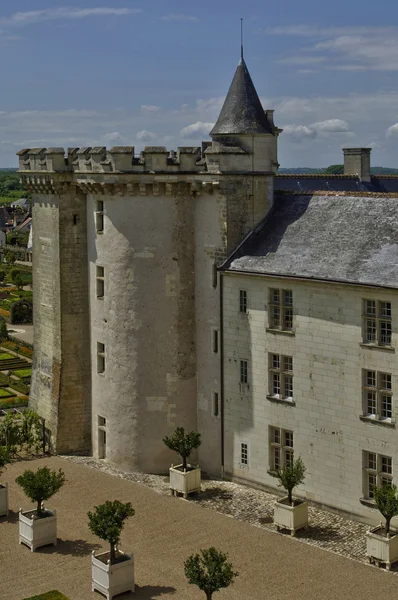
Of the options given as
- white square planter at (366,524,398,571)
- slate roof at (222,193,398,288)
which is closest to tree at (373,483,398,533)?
white square planter at (366,524,398,571)

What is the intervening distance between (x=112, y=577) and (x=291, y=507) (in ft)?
24.8

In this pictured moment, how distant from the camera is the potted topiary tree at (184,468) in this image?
33344 mm

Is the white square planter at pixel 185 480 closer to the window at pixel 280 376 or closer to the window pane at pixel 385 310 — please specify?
the window at pixel 280 376

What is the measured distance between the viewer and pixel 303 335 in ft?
104

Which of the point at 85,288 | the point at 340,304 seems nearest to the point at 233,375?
the point at 340,304

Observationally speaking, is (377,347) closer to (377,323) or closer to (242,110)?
(377,323)

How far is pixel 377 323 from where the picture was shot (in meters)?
29.0

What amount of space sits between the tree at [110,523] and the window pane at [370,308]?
11.0 m

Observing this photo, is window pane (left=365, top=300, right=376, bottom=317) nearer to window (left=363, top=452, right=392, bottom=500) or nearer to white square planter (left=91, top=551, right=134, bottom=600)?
window (left=363, top=452, right=392, bottom=500)

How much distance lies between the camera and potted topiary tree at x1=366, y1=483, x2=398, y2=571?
26.5 m

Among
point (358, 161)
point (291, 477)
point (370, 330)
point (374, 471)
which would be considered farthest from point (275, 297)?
point (358, 161)

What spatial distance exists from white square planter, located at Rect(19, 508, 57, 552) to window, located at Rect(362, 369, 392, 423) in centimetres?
1190

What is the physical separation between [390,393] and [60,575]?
506 inches

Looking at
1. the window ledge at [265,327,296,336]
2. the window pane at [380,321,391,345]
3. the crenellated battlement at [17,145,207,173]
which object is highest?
the crenellated battlement at [17,145,207,173]
